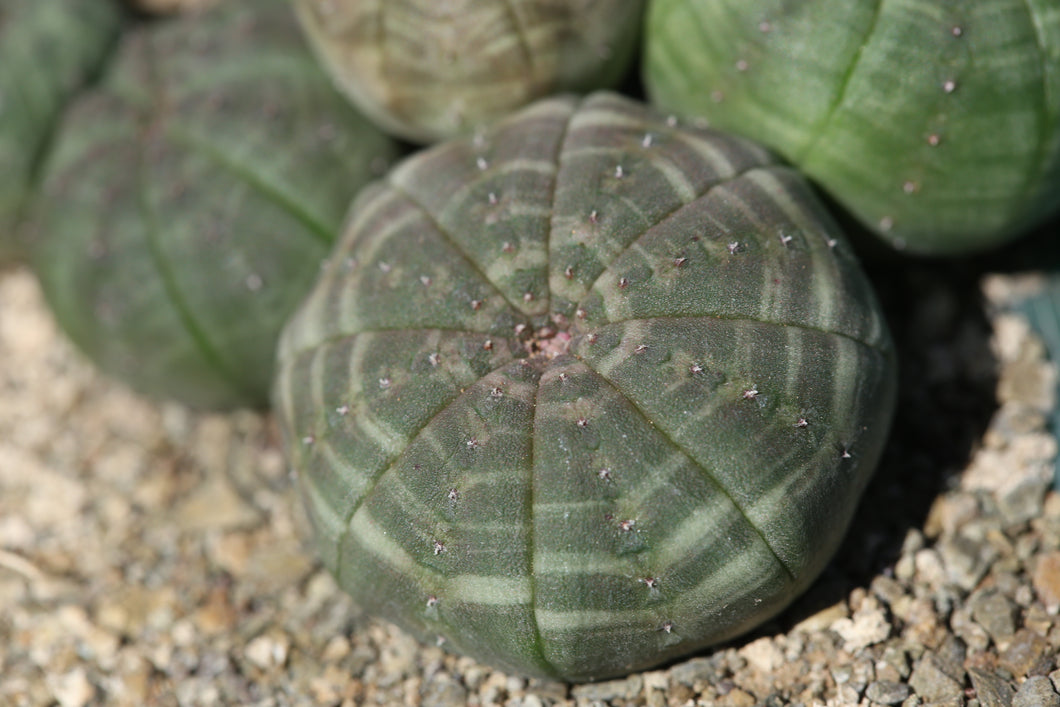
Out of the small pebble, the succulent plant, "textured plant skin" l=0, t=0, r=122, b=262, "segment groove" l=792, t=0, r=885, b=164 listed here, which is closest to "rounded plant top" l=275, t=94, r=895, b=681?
"segment groove" l=792, t=0, r=885, b=164

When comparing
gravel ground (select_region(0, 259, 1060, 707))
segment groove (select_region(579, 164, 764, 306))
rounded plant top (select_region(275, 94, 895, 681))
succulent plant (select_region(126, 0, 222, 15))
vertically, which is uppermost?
segment groove (select_region(579, 164, 764, 306))

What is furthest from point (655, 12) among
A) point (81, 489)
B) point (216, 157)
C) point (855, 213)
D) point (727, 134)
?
point (81, 489)

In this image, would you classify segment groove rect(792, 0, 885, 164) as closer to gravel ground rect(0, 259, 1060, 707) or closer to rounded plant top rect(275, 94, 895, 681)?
rounded plant top rect(275, 94, 895, 681)

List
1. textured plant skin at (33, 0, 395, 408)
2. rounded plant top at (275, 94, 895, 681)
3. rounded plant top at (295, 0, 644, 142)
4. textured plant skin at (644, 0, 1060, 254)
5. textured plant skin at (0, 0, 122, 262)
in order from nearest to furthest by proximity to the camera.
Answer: rounded plant top at (275, 94, 895, 681), textured plant skin at (644, 0, 1060, 254), rounded plant top at (295, 0, 644, 142), textured plant skin at (33, 0, 395, 408), textured plant skin at (0, 0, 122, 262)

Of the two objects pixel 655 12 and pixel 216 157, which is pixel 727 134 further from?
pixel 216 157

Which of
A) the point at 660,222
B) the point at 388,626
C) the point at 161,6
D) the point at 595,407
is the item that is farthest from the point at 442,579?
the point at 161,6

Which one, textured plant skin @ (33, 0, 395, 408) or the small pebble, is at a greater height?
textured plant skin @ (33, 0, 395, 408)

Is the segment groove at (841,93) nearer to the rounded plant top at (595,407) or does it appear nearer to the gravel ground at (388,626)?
the rounded plant top at (595,407)
